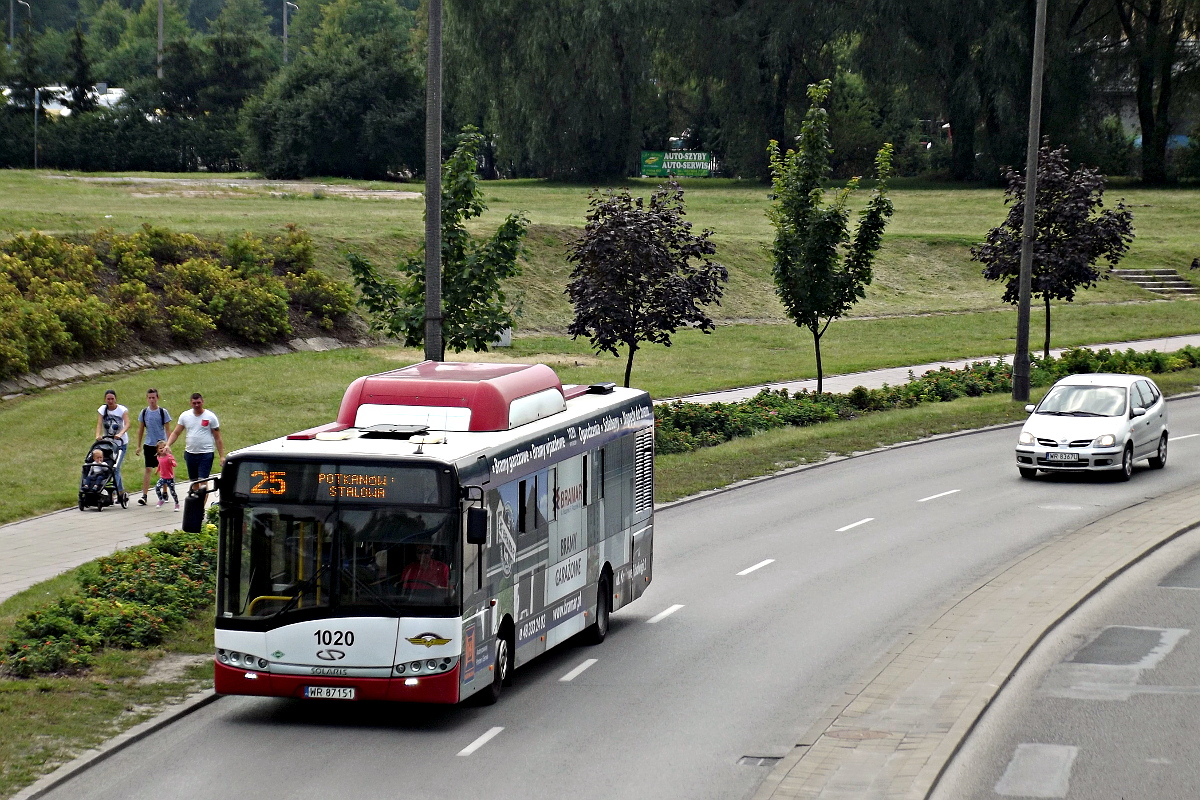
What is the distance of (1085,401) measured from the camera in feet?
90.1

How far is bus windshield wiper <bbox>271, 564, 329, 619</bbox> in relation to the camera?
40.2 feet

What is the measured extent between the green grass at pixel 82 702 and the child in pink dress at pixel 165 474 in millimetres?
6697

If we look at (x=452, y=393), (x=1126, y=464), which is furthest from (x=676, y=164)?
(x=452, y=393)

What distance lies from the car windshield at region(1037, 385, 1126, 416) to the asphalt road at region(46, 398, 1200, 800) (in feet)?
8.88

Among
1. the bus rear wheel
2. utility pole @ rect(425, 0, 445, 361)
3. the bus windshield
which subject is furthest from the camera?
utility pole @ rect(425, 0, 445, 361)

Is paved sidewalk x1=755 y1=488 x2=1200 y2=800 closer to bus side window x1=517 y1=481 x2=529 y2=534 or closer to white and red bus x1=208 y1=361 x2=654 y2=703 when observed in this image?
white and red bus x1=208 y1=361 x2=654 y2=703

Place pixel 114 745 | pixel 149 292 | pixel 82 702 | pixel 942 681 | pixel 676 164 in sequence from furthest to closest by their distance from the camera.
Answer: pixel 676 164
pixel 149 292
pixel 942 681
pixel 82 702
pixel 114 745

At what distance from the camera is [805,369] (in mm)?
41375

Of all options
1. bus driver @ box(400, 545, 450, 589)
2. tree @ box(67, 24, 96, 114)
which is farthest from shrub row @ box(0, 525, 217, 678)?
tree @ box(67, 24, 96, 114)

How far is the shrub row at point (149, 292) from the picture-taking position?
32.5 metres

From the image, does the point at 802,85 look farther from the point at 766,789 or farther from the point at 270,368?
Result: the point at 766,789

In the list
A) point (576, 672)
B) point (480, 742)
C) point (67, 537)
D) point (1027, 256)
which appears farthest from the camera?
point (1027, 256)

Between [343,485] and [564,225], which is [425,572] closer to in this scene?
[343,485]

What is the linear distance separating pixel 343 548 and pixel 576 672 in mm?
3269
